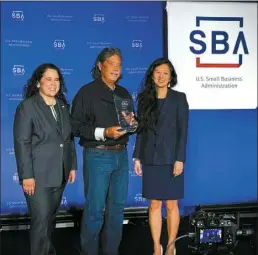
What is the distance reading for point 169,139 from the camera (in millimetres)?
3367

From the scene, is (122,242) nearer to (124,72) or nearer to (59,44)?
(124,72)

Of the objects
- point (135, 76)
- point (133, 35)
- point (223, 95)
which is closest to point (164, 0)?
point (133, 35)

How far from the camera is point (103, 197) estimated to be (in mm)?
3252

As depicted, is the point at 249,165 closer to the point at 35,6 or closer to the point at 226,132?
the point at 226,132

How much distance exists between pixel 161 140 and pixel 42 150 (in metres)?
0.86

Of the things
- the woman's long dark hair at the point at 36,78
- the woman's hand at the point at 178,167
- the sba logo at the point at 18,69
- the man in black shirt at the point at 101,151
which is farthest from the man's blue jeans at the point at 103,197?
the sba logo at the point at 18,69

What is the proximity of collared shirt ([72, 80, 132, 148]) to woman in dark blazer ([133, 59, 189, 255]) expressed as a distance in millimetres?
232

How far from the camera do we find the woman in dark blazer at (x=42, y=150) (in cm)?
300

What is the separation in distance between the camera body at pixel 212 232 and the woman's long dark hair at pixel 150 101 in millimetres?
780

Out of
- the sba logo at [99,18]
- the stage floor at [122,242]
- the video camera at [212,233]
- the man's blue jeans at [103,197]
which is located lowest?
the stage floor at [122,242]

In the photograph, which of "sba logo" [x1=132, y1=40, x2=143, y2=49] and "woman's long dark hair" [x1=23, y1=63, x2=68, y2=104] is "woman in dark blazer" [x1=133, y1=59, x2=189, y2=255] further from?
"sba logo" [x1=132, y1=40, x2=143, y2=49]

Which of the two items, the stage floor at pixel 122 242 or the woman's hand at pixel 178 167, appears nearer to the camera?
the woman's hand at pixel 178 167

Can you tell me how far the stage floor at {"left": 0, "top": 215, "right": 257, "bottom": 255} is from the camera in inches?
146

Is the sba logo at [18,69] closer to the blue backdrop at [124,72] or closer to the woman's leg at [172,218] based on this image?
the blue backdrop at [124,72]
